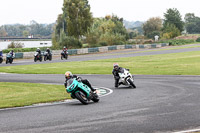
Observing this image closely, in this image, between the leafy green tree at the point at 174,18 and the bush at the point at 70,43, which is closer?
the bush at the point at 70,43

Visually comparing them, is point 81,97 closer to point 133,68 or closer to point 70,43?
point 133,68

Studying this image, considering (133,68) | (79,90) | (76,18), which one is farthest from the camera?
(76,18)

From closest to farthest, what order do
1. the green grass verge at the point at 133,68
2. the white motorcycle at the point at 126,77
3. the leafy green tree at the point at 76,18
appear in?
1. the white motorcycle at the point at 126,77
2. the green grass verge at the point at 133,68
3. the leafy green tree at the point at 76,18

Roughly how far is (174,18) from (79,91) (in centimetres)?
14907

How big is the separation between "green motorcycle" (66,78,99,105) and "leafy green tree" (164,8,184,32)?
146 meters

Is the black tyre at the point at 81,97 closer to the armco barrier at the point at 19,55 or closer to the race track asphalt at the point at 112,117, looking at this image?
the race track asphalt at the point at 112,117

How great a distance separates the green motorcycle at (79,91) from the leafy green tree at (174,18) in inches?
5737

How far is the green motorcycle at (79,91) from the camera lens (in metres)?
13.5

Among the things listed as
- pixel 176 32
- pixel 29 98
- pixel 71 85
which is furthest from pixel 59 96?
pixel 176 32

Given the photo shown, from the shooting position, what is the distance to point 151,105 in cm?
1261

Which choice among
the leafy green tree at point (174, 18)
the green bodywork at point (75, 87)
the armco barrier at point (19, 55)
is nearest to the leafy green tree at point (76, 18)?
the armco barrier at point (19, 55)

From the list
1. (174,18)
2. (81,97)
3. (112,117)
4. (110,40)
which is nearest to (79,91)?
(81,97)

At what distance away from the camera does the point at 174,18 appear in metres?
158

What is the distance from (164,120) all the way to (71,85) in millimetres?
4644
